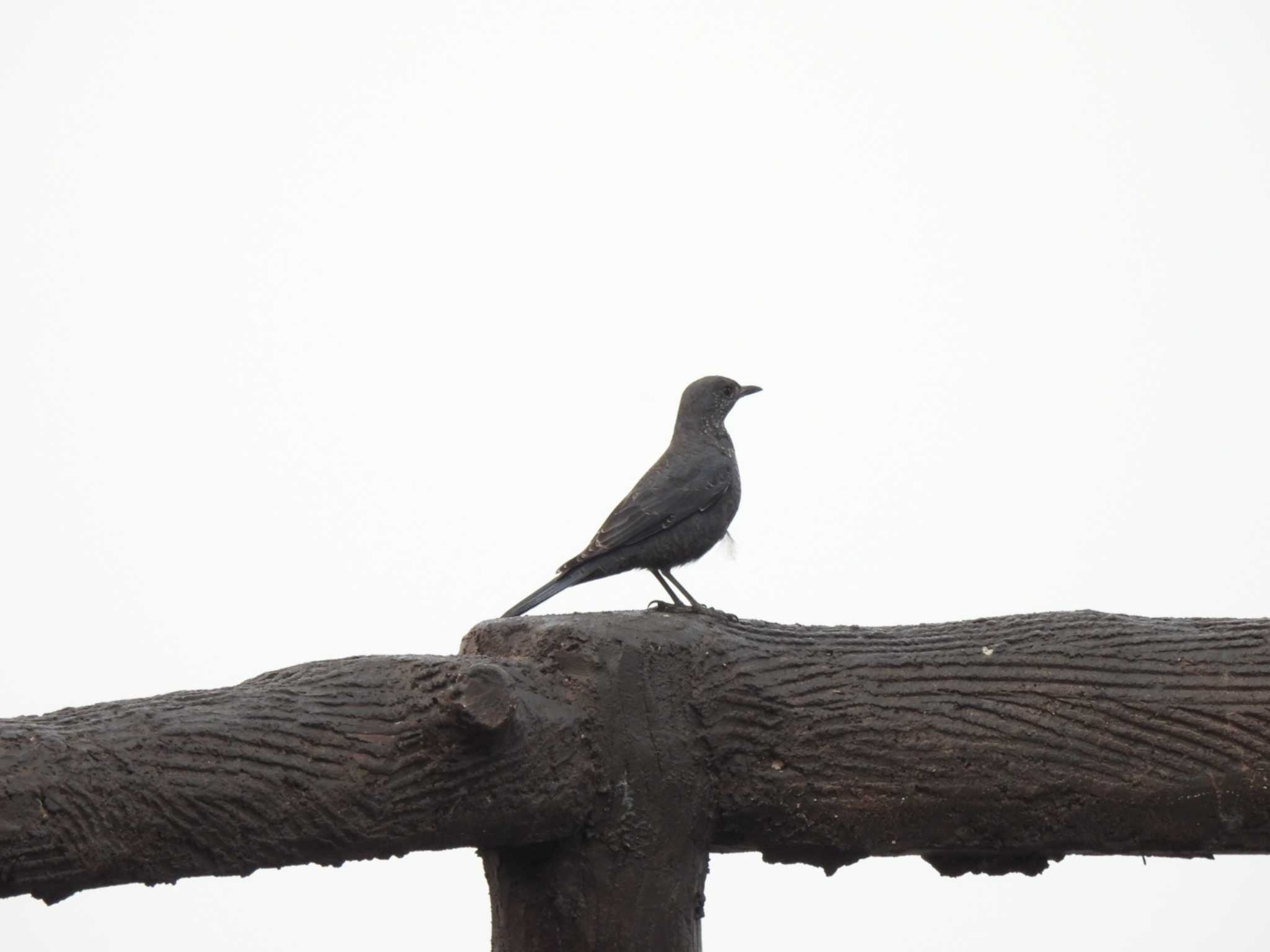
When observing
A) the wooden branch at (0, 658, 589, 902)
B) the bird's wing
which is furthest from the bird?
the wooden branch at (0, 658, 589, 902)

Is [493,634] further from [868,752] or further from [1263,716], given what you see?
[1263,716]

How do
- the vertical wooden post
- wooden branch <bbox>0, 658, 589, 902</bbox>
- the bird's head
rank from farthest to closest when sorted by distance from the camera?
the bird's head, the vertical wooden post, wooden branch <bbox>0, 658, 589, 902</bbox>

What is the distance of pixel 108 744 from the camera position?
3299mm

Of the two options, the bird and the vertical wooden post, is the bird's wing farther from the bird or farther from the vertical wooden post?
the vertical wooden post

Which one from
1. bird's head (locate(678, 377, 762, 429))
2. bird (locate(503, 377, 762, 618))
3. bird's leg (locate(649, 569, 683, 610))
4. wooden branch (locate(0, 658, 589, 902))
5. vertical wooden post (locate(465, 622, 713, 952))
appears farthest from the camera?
bird's head (locate(678, 377, 762, 429))

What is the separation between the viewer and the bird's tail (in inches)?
180

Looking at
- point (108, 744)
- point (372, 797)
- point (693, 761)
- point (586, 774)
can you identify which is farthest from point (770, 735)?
point (108, 744)

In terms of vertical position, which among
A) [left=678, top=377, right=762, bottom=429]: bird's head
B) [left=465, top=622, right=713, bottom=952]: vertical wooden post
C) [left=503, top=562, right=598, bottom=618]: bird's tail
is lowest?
[left=465, top=622, right=713, bottom=952]: vertical wooden post

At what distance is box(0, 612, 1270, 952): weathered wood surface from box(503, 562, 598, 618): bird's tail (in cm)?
41

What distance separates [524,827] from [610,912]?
1.08 feet

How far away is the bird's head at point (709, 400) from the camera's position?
18.1 ft

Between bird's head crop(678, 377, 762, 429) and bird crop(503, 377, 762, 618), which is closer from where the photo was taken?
bird crop(503, 377, 762, 618)

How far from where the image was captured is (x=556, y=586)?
15.7 ft

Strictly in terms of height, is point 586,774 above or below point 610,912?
above
